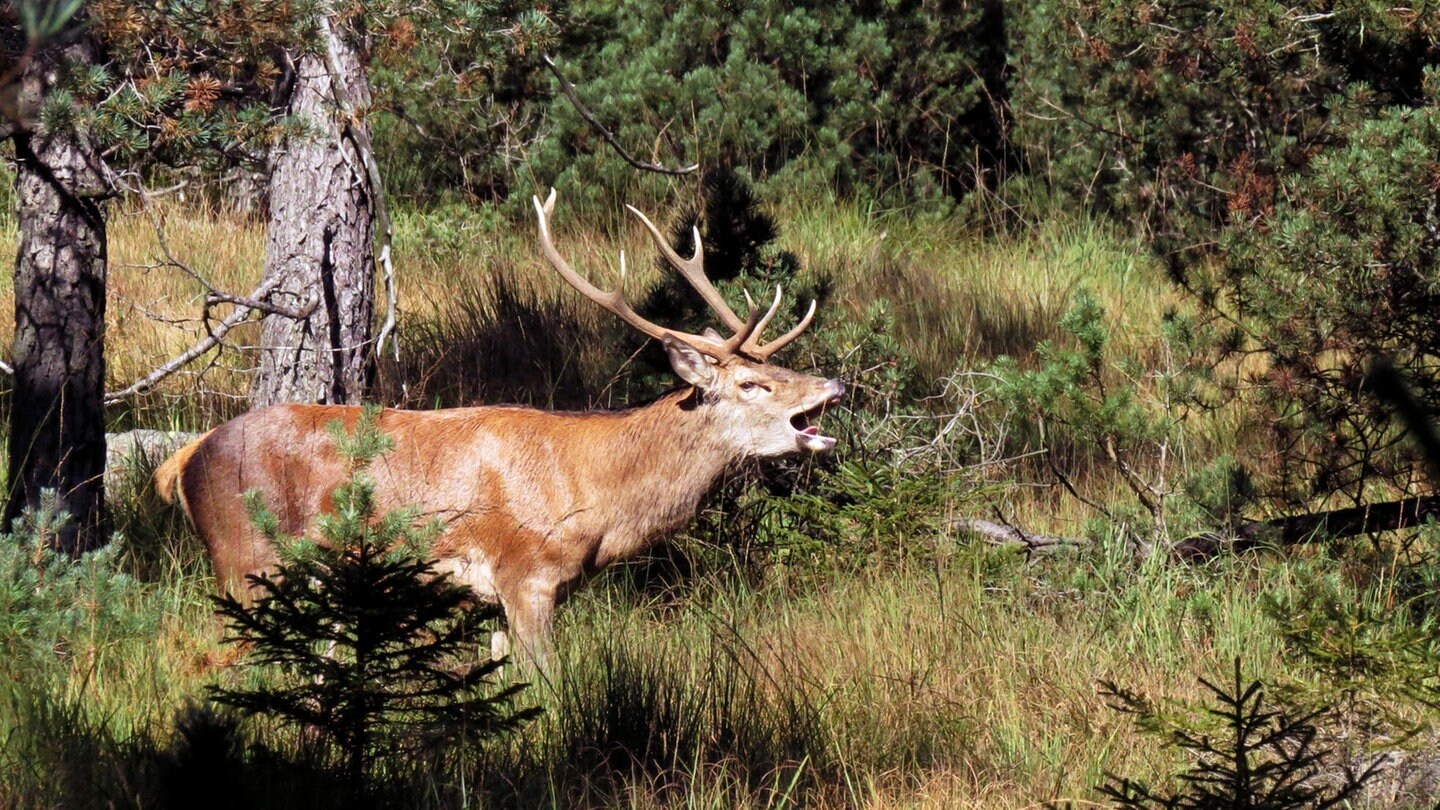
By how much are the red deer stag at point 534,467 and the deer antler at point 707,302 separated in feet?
0.05

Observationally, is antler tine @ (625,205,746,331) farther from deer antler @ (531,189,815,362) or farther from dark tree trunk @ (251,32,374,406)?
dark tree trunk @ (251,32,374,406)

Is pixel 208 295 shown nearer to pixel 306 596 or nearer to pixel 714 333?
pixel 714 333

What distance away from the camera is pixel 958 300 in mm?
10859

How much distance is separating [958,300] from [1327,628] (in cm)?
641

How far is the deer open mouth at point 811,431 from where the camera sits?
19.6ft

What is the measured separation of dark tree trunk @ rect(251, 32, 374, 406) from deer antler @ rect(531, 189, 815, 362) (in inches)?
50.9

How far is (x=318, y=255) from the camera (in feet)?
24.0

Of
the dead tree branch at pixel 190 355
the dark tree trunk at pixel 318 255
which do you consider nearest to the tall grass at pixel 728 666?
the dead tree branch at pixel 190 355

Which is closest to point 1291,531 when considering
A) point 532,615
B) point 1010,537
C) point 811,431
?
point 1010,537

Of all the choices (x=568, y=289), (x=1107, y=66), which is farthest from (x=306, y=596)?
(x=1107, y=66)

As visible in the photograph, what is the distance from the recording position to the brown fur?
19.7 ft

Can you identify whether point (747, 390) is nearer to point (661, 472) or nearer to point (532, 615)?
point (661, 472)

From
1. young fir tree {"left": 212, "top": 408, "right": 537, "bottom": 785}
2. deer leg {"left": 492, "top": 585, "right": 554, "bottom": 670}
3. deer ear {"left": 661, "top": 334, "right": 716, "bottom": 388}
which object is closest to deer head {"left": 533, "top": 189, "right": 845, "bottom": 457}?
deer ear {"left": 661, "top": 334, "right": 716, "bottom": 388}

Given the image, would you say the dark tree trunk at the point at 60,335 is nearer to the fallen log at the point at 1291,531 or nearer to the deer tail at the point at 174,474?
the deer tail at the point at 174,474
